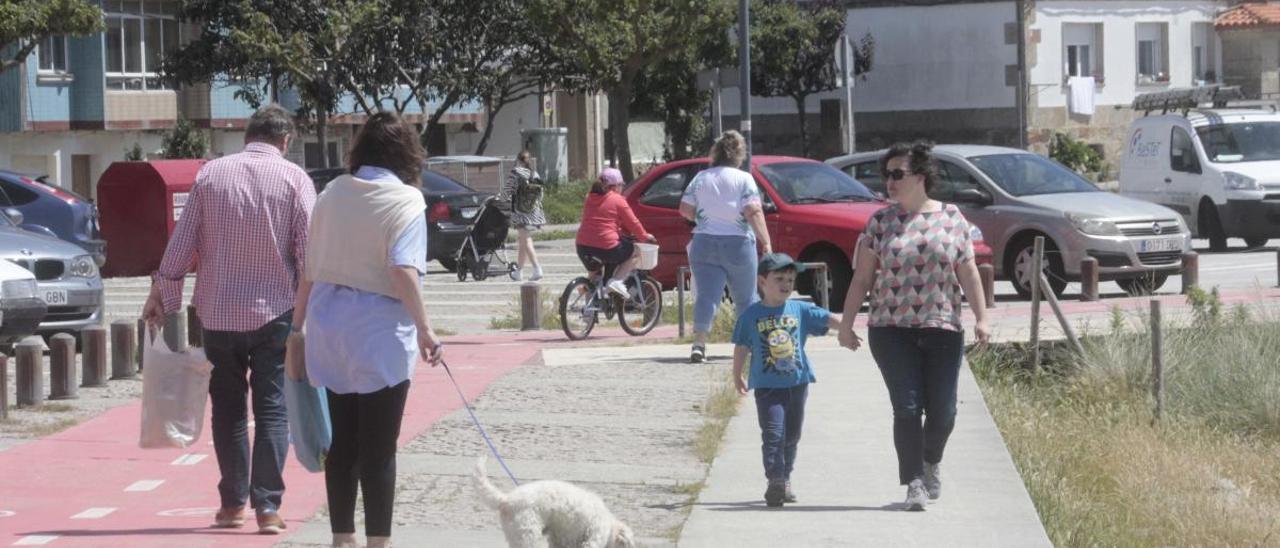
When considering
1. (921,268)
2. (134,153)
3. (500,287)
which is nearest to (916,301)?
(921,268)

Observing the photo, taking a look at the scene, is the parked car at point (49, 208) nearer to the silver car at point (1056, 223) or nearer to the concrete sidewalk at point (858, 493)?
the silver car at point (1056, 223)

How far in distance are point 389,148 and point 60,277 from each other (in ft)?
32.5

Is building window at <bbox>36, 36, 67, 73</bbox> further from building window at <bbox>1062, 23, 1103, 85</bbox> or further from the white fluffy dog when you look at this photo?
the white fluffy dog

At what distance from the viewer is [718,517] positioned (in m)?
8.28

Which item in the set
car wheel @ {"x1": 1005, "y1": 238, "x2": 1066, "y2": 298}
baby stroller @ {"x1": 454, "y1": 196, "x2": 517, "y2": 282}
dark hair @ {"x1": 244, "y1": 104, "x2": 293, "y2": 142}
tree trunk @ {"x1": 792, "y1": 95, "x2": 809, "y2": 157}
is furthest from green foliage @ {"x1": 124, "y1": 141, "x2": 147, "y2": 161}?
dark hair @ {"x1": 244, "y1": 104, "x2": 293, "y2": 142}

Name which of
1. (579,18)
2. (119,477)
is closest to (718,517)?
(119,477)

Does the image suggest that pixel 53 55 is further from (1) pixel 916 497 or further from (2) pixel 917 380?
(1) pixel 916 497

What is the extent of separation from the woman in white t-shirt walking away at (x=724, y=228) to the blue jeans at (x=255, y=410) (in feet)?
18.3

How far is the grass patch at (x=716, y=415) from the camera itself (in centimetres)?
1030

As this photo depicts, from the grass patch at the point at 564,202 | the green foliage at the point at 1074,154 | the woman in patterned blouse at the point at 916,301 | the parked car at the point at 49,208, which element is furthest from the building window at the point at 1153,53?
the woman in patterned blouse at the point at 916,301

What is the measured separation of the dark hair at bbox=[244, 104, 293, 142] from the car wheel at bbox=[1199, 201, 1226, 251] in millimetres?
19330

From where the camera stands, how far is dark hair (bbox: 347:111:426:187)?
7.02 meters

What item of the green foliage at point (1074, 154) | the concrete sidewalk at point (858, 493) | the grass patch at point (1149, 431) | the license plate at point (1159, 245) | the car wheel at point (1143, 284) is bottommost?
the grass patch at point (1149, 431)

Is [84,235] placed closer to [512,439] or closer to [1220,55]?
[512,439]
